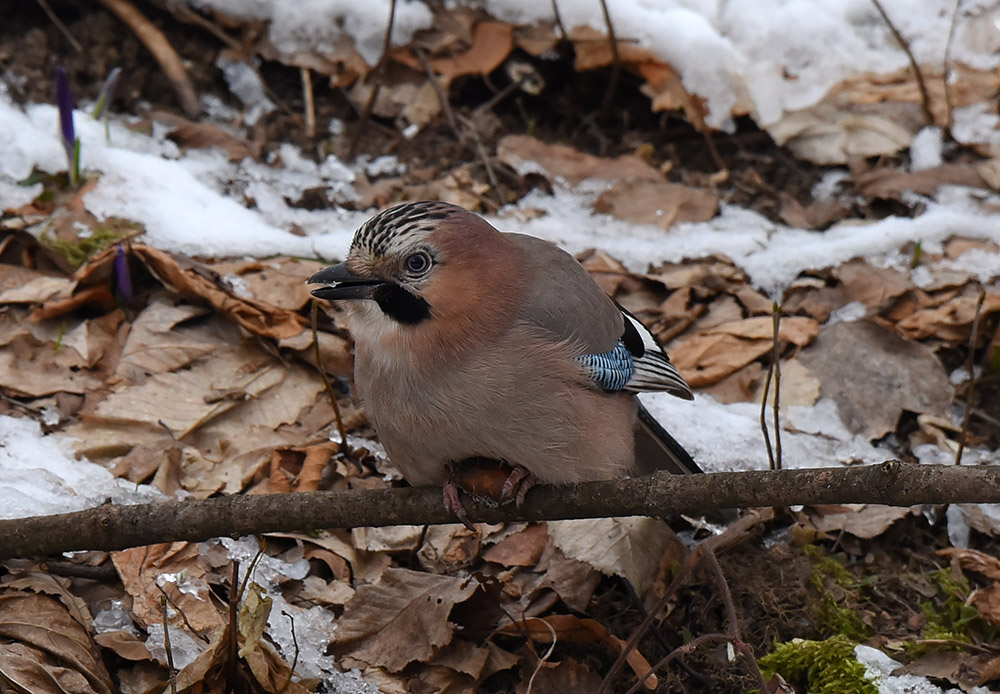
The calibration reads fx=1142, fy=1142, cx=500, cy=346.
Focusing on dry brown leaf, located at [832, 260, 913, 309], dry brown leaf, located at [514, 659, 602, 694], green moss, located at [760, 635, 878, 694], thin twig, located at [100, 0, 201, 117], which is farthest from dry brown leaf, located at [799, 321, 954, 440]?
thin twig, located at [100, 0, 201, 117]

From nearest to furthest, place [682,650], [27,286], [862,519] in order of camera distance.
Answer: [682,650] < [862,519] < [27,286]

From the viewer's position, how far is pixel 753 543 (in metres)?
3.84

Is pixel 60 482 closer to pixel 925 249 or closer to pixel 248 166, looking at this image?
pixel 248 166

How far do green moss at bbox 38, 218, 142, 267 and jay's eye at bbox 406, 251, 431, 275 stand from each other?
179 cm

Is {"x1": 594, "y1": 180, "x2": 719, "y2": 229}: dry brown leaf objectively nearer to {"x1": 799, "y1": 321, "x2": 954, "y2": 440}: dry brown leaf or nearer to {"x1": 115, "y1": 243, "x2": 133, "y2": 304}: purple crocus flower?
{"x1": 799, "y1": 321, "x2": 954, "y2": 440}: dry brown leaf

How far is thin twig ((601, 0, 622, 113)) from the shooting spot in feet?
17.5

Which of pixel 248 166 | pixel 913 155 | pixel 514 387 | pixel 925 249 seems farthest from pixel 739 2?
pixel 514 387

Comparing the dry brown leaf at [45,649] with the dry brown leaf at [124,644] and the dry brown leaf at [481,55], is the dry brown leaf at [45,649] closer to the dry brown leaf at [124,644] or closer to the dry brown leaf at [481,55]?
the dry brown leaf at [124,644]

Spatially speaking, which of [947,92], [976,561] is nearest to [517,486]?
[976,561]

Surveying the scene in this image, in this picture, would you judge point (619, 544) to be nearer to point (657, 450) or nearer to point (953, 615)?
point (657, 450)

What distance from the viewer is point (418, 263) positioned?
312 centimetres

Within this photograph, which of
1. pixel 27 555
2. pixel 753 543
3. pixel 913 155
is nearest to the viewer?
pixel 27 555

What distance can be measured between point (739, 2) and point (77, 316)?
3732 mm

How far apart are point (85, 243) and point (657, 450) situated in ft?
7.73
